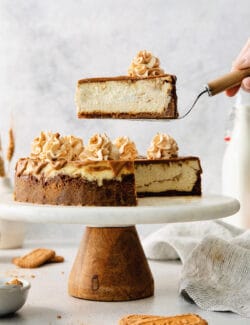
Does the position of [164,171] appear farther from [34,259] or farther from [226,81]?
[34,259]

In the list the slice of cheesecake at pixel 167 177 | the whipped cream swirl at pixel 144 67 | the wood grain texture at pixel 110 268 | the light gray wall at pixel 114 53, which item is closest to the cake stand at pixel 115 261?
the wood grain texture at pixel 110 268

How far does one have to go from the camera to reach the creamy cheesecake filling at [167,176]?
1.89 metres

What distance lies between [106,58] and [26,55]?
1.07ft

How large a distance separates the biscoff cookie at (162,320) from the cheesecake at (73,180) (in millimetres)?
264

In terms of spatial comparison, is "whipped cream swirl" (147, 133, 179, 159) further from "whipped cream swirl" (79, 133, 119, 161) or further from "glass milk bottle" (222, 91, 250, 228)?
"glass milk bottle" (222, 91, 250, 228)

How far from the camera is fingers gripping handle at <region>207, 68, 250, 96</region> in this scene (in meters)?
1.75

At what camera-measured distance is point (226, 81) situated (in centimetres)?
177

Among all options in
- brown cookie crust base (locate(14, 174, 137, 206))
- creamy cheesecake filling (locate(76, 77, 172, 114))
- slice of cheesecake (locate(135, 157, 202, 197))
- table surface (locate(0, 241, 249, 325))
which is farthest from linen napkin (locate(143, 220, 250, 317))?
creamy cheesecake filling (locate(76, 77, 172, 114))

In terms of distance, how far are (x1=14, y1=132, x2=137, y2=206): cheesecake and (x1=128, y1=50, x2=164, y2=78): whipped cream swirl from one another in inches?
12.3

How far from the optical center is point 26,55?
2867mm

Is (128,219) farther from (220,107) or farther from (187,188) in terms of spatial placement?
(220,107)

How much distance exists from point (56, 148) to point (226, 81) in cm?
46

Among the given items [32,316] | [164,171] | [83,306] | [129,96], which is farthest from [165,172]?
[32,316]

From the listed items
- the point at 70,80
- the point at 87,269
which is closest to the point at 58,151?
the point at 87,269
